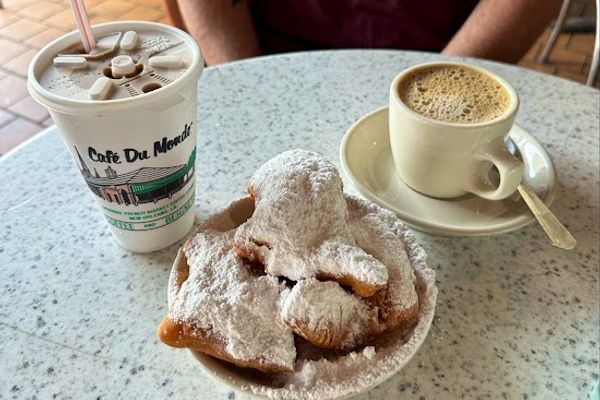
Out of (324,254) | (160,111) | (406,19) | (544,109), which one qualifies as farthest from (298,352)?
(406,19)

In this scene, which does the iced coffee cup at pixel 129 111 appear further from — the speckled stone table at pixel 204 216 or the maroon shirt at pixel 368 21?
the maroon shirt at pixel 368 21

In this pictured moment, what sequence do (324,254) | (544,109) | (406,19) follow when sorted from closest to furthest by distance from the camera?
(324,254) < (544,109) < (406,19)

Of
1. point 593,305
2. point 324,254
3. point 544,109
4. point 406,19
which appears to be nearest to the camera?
point 324,254

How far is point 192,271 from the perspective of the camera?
462 mm

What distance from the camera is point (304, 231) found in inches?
17.7

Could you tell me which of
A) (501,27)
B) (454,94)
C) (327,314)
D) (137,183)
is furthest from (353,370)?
(501,27)

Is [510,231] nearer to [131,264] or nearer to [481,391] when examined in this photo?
[481,391]

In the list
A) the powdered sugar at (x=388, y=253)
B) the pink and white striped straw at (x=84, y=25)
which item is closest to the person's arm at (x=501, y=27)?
the powdered sugar at (x=388, y=253)

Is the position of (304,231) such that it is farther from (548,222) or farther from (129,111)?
(548,222)

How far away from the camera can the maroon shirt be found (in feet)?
3.61

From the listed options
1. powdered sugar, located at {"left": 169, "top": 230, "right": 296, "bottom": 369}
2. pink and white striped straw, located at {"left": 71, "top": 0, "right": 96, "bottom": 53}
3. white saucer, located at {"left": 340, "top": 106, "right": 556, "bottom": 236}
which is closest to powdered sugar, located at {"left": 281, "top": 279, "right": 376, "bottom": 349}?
powdered sugar, located at {"left": 169, "top": 230, "right": 296, "bottom": 369}

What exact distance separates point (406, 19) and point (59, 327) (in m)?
0.89

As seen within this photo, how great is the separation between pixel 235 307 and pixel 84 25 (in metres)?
0.30

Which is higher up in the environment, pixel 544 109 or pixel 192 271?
pixel 192 271
